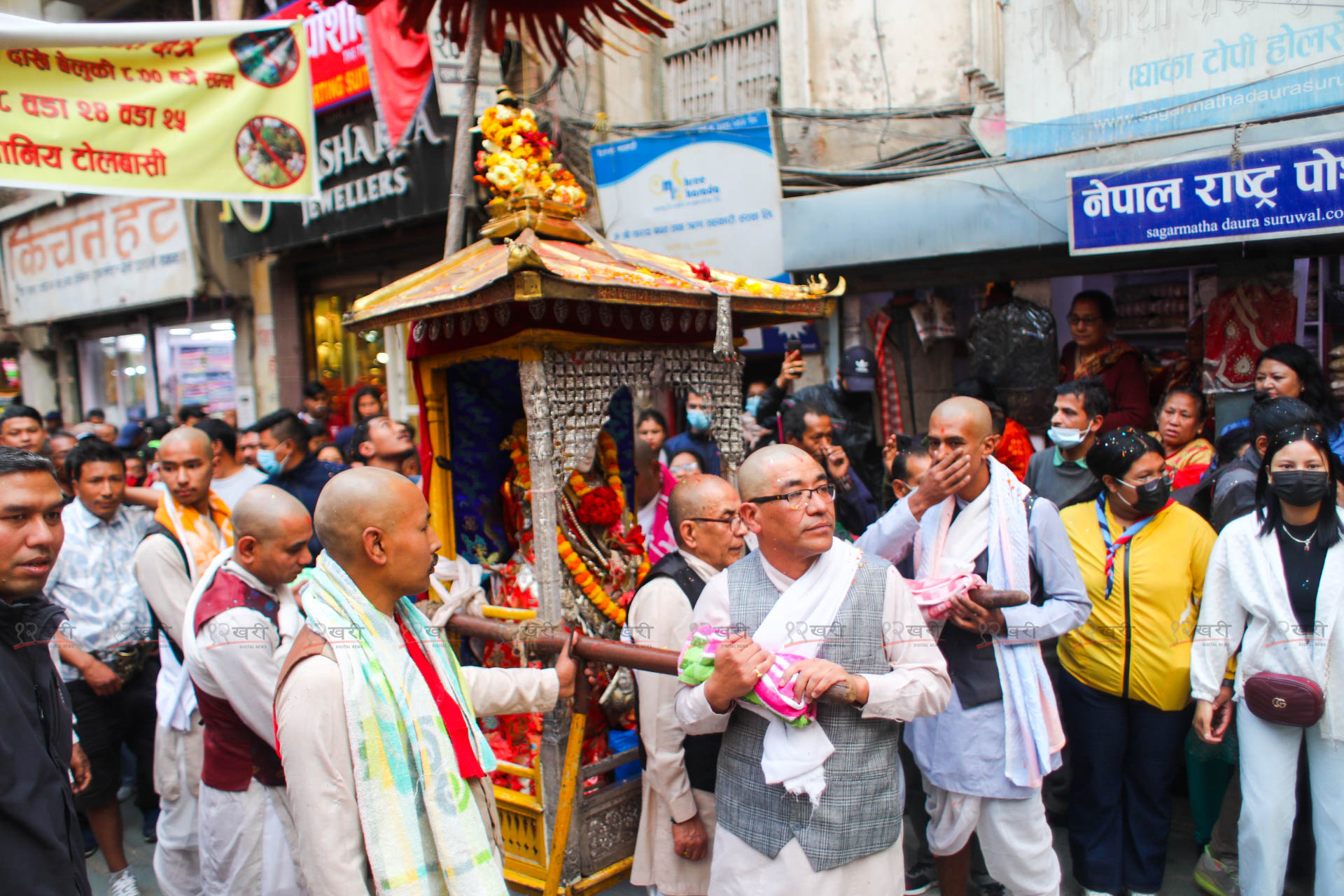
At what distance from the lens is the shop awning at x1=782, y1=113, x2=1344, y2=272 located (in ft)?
16.6

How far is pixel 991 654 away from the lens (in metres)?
3.19

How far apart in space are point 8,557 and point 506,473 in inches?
119

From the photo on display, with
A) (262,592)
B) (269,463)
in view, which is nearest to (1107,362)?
(262,592)

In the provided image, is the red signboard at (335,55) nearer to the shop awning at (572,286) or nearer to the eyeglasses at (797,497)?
the shop awning at (572,286)

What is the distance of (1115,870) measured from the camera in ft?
11.7

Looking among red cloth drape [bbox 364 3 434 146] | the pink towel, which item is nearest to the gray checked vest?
the pink towel

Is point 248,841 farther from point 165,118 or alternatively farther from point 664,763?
point 165,118

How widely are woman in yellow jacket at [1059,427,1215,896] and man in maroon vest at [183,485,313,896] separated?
3100mm

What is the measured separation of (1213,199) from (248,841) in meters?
5.56

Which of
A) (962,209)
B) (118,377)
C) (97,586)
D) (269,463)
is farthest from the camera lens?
(118,377)

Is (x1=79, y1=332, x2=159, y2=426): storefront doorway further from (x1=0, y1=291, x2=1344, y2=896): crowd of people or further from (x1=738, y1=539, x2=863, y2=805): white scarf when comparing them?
(x1=738, y1=539, x2=863, y2=805): white scarf

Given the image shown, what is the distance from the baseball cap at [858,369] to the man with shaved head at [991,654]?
3.45 m

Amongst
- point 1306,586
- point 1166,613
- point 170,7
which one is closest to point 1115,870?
point 1166,613

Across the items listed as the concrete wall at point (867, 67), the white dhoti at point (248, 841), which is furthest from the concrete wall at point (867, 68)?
the white dhoti at point (248, 841)
